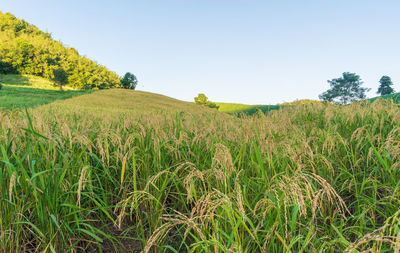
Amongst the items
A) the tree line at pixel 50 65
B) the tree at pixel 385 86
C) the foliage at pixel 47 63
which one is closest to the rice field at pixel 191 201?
the tree line at pixel 50 65

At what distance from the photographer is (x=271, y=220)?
1562 millimetres

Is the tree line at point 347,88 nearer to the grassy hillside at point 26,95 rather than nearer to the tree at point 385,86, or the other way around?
A: the tree at point 385,86

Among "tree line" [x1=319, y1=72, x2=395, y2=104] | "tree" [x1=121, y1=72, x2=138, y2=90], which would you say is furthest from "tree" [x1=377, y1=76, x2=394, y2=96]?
"tree" [x1=121, y1=72, x2=138, y2=90]

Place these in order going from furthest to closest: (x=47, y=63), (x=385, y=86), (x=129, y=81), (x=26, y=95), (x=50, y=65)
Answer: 1. (x=129, y=81)
2. (x=385, y=86)
3. (x=47, y=63)
4. (x=50, y=65)
5. (x=26, y=95)

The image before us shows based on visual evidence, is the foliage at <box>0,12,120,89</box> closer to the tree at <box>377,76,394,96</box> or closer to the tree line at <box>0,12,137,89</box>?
the tree line at <box>0,12,137,89</box>

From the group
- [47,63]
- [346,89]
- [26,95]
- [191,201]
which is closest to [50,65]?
[47,63]

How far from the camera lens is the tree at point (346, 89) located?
5141 cm

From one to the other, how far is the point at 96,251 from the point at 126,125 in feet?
6.51

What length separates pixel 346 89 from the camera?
52.3 metres

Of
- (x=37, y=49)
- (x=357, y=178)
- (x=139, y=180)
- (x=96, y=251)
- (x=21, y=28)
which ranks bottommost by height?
(x=96, y=251)

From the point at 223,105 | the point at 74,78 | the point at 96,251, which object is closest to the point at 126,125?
the point at 96,251

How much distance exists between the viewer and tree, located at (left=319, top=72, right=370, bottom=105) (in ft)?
169

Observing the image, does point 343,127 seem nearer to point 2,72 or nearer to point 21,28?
point 2,72

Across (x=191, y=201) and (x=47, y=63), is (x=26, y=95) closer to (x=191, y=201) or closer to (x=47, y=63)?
(x=47, y=63)
